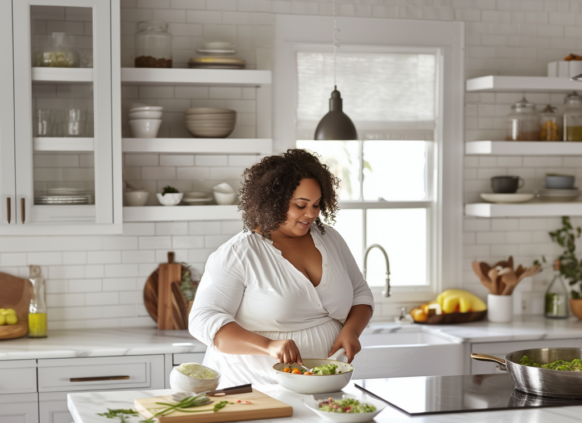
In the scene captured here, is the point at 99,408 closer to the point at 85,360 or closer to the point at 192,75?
the point at 85,360

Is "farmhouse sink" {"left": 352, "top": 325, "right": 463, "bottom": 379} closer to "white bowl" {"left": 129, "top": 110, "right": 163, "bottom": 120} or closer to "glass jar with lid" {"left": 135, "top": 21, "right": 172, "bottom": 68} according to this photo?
"white bowl" {"left": 129, "top": 110, "right": 163, "bottom": 120}

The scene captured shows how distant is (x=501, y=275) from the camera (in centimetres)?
430

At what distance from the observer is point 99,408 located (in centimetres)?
219

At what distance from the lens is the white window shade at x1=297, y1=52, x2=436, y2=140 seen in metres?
4.30

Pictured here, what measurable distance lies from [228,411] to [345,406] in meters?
0.34

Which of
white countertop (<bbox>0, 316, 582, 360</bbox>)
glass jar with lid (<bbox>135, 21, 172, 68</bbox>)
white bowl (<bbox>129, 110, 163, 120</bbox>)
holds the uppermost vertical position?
glass jar with lid (<bbox>135, 21, 172, 68</bbox>)

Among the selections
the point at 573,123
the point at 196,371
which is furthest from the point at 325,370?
the point at 573,123

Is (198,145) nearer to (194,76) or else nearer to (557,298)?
(194,76)

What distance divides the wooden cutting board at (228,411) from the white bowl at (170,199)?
5.97 ft

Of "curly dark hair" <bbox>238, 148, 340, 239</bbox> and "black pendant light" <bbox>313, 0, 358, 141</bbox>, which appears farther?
"black pendant light" <bbox>313, 0, 358, 141</bbox>

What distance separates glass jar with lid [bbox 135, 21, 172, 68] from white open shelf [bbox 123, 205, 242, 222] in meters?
0.78

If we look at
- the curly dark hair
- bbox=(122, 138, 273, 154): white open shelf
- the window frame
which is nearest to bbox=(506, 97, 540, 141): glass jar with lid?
the window frame

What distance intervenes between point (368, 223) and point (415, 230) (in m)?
0.32

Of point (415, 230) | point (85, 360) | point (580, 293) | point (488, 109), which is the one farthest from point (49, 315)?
point (580, 293)
